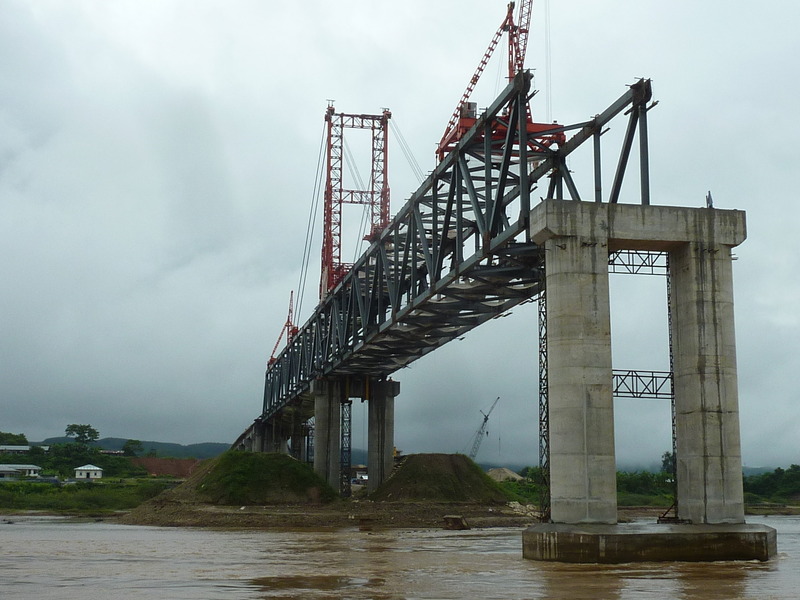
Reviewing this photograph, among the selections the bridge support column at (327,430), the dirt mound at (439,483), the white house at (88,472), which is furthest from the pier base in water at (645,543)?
the white house at (88,472)

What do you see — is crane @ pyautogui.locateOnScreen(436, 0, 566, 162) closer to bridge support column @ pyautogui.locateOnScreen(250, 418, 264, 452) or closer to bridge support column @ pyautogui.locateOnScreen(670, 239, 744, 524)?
bridge support column @ pyautogui.locateOnScreen(670, 239, 744, 524)

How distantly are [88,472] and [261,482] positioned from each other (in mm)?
113700

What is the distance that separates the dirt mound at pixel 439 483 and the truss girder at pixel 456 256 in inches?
407

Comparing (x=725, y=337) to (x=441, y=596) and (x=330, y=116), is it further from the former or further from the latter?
(x=330, y=116)

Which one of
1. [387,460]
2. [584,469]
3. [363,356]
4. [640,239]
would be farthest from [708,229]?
[387,460]

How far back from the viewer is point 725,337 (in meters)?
38.9

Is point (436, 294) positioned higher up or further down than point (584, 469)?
higher up

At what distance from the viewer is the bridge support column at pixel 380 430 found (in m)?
102

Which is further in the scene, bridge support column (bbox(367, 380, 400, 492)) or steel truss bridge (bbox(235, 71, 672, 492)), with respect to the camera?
bridge support column (bbox(367, 380, 400, 492))

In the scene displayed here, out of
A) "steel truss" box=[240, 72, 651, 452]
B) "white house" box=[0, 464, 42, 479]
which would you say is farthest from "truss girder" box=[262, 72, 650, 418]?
"white house" box=[0, 464, 42, 479]

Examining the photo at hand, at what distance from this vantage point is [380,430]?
338ft

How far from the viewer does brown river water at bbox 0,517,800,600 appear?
24562mm

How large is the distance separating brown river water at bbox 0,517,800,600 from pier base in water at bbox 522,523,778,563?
97cm

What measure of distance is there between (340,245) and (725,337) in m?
91.3
